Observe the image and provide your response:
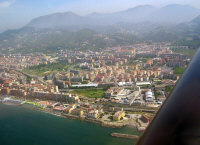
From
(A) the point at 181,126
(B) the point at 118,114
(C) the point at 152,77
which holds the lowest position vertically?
(B) the point at 118,114

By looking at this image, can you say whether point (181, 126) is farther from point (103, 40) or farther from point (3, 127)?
point (103, 40)

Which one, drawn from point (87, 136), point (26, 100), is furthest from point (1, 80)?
point (87, 136)

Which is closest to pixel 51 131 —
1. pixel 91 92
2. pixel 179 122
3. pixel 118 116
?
pixel 118 116

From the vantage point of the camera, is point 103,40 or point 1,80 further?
point 103,40

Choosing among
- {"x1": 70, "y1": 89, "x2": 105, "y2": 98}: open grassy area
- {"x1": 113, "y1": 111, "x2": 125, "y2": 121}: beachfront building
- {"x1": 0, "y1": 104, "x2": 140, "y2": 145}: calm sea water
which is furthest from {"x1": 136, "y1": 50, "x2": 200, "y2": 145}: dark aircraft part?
{"x1": 70, "y1": 89, "x2": 105, "y2": 98}: open grassy area

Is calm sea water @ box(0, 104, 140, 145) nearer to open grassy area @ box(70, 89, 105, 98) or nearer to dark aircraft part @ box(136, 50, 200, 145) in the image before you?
open grassy area @ box(70, 89, 105, 98)

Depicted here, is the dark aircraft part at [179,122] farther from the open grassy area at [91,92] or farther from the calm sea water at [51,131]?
the open grassy area at [91,92]
